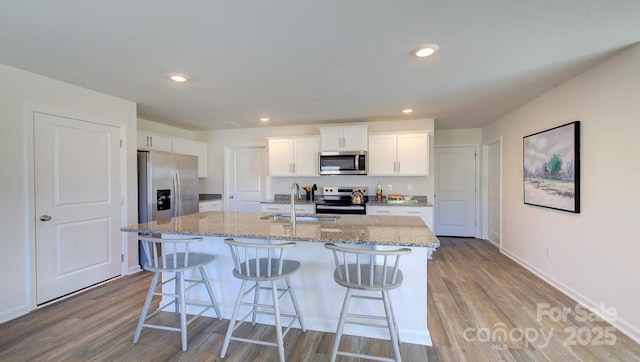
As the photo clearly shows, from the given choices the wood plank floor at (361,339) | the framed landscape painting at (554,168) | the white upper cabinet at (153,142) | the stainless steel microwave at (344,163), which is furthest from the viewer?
the stainless steel microwave at (344,163)

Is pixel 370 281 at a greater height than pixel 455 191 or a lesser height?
lesser

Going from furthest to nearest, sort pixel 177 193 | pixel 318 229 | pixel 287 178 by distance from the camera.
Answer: pixel 287 178, pixel 177 193, pixel 318 229

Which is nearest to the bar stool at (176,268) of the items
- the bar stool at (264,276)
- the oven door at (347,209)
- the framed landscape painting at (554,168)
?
the bar stool at (264,276)

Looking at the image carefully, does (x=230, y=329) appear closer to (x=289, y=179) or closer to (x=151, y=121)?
(x=289, y=179)

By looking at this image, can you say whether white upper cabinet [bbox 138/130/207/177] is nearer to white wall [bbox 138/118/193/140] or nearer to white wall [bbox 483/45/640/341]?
white wall [bbox 138/118/193/140]

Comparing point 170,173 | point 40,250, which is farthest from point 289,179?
point 40,250

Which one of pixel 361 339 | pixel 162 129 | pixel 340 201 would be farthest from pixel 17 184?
pixel 340 201

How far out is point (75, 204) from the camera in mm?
2943

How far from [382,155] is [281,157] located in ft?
5.71

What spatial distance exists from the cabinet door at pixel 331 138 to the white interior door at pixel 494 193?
274 centimetres

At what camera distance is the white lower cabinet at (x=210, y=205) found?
4.96m

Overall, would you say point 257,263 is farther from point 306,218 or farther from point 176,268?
point 306,218

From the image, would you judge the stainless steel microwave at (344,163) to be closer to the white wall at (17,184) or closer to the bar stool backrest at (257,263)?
the bar stool backrest at (257,263)

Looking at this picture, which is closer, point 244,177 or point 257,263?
point 257,263
